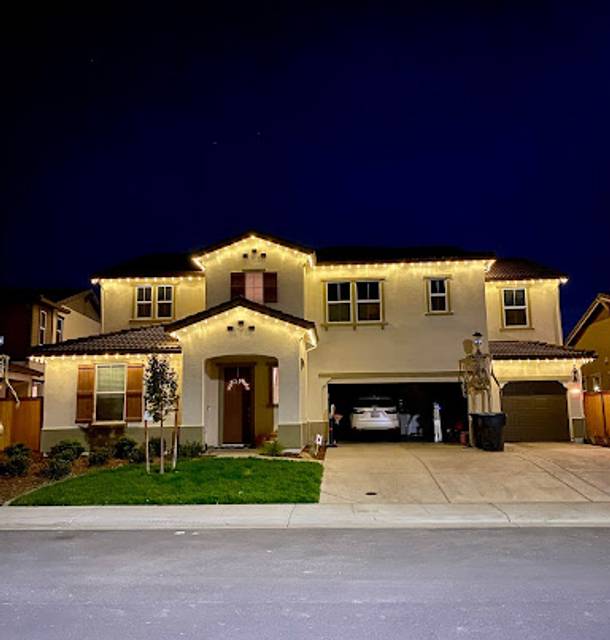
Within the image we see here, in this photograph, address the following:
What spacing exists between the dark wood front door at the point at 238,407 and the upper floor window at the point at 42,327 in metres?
12.4

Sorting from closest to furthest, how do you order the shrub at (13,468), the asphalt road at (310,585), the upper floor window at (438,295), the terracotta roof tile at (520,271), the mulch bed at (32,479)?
the asphalt road at (310,585)
the mulch bed at (32,479)
the shrub at (13,468)
the upper floor window at (438,295)
the terracotta roof tile at (520,271)

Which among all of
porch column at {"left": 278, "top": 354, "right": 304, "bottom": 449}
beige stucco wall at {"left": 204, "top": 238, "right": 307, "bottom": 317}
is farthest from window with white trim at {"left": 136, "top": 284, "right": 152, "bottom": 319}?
porch column at {"left": 278, "top": 354, "right": 304, "bottom": 449}

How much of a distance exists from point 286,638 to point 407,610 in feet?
4.07

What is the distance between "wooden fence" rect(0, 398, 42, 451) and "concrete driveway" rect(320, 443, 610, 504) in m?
9.64

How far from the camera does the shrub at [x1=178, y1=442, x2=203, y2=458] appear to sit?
16.7 m

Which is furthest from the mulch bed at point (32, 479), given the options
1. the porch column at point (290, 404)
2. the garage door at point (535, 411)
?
the garage door at point (535, 411)

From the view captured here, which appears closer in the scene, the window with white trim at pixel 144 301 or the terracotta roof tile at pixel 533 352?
the terracotta roof tile at pixel 533 352

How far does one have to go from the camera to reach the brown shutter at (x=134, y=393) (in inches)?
773

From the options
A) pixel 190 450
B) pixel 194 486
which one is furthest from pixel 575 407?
pixel 194 486

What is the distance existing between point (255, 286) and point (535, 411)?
1049cm

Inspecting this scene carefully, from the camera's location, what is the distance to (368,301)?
71.7 ft

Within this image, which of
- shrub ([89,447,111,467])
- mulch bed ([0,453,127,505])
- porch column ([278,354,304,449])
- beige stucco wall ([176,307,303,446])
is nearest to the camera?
mulch bed ([0,453,127,505])

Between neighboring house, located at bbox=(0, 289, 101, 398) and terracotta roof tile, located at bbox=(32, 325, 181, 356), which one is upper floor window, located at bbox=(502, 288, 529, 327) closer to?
terracotta roof tile, located at bbox=(32, 325, 181, 356)

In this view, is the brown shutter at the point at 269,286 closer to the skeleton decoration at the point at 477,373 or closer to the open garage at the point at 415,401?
the open garage at the point at 415,401
